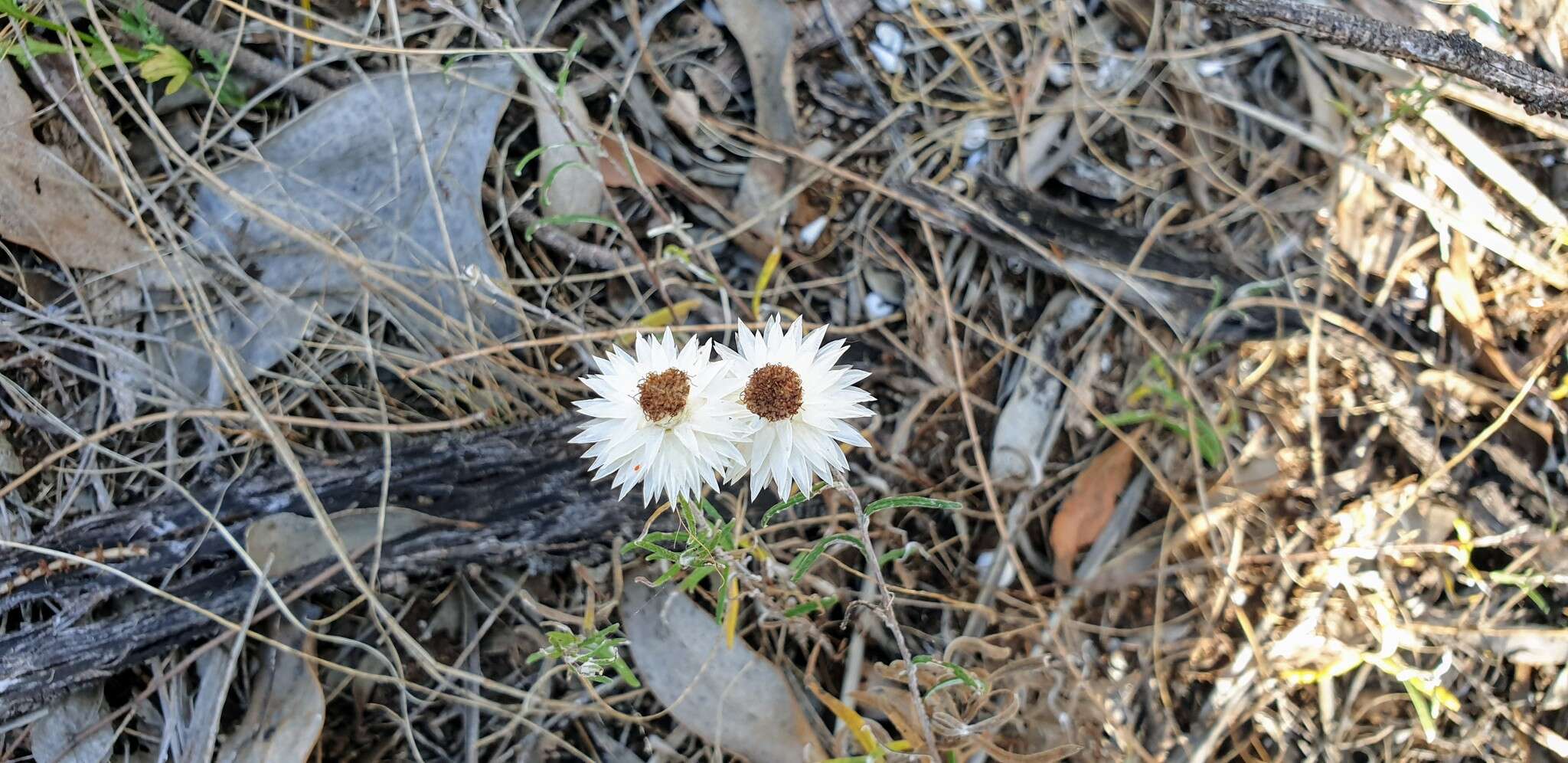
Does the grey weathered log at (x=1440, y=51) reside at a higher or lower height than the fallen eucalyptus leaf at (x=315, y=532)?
higher

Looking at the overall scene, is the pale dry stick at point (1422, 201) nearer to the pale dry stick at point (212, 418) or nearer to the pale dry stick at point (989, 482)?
the pale dry stick at point (989, 482)

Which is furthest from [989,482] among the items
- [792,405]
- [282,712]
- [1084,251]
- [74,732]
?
[74,732]

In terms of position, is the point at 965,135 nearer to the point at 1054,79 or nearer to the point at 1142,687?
the point at 1054,79

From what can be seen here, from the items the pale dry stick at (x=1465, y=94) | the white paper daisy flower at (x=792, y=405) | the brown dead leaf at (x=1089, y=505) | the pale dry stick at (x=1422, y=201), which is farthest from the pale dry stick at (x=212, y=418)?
the pale dry stick at (x=1465, y=94)

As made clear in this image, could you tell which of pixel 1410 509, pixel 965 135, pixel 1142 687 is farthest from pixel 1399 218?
pixel 1142 687

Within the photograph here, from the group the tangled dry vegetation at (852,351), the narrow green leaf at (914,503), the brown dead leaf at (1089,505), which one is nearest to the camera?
the narrow green leaf at (914,503)

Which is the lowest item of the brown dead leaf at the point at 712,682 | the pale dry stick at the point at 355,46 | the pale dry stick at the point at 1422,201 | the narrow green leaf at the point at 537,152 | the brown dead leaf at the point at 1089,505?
the brown dead leaf at the point at 712,682
